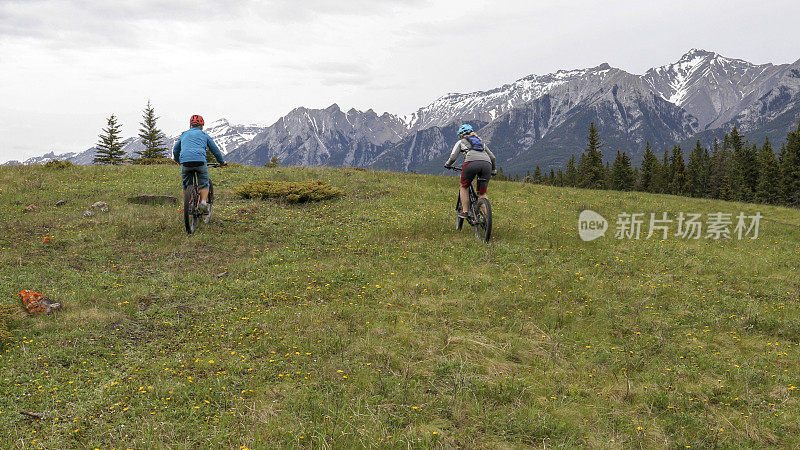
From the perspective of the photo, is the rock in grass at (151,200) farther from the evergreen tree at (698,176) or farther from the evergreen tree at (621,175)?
the evergreen tree at (698,176)

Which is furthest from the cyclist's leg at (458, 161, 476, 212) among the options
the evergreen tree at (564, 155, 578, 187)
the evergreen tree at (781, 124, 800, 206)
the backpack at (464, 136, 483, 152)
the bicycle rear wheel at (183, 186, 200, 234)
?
the evergreen tree at (564, 155, 578, 187)

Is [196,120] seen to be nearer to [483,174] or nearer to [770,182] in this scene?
[483,174]

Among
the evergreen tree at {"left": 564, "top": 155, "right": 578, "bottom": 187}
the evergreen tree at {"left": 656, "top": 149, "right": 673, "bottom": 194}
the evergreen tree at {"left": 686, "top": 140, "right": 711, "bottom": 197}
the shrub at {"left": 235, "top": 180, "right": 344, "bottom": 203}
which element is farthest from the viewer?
the evergreen tree at {"left": 564, "top": 155, "right": 578, "bottom": 187}

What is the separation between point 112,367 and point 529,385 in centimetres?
586

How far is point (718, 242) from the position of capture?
14.8 metres

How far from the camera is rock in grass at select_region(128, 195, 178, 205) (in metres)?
16.7

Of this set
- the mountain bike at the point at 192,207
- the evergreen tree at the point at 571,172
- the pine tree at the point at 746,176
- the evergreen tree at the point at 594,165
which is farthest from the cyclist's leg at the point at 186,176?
the evergreen tree at the point at 571,172

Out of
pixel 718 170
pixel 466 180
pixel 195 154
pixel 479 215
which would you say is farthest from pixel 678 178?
pixel 195 154

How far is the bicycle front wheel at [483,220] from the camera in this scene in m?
12.3

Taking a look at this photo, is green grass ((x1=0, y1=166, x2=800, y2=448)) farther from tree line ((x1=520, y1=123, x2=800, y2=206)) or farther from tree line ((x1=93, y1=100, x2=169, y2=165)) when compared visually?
tree line ((x1=520, y1=123, x2=800, y2=206))

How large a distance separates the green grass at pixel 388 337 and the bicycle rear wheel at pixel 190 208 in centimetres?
41

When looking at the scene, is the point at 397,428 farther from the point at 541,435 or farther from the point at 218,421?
the point at 218,421

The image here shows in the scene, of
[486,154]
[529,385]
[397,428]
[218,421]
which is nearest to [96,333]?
[218,421]

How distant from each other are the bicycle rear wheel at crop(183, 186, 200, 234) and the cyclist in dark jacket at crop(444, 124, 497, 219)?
795 cm
